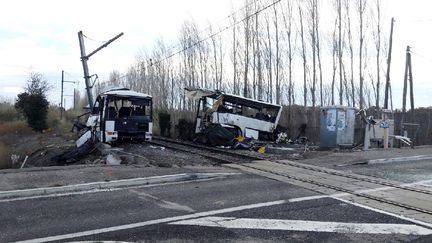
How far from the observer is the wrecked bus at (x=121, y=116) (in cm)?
2369

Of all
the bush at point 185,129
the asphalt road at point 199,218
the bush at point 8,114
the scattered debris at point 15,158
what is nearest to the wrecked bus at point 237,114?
the bush at point 185,129

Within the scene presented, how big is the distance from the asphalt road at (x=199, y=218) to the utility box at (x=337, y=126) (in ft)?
44.4

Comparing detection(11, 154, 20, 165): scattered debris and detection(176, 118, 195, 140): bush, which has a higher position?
detection(176, 118, 195, 140): bush

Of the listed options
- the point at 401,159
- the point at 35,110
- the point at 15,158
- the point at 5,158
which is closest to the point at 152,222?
the point at 401,159

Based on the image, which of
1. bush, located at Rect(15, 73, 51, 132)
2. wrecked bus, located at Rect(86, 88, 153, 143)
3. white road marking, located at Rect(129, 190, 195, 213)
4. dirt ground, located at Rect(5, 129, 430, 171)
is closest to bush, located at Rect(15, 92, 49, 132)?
bush, located at Rect(15, 73, 51, 132)

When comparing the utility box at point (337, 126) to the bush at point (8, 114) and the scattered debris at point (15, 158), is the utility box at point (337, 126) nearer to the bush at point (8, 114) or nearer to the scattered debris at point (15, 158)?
the scattered debris at point (15, 158)

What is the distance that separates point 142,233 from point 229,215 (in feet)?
5.91

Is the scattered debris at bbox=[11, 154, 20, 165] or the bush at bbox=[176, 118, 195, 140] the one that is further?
the bush at bbox=[176, 118, 195, 140]

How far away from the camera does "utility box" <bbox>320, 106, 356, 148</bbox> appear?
23.5 meters

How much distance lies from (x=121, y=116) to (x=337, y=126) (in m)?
11.1

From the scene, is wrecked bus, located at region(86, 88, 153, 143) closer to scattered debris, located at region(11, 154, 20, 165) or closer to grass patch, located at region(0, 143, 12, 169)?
scattered debris, located at region(11, 154, 20, 165)

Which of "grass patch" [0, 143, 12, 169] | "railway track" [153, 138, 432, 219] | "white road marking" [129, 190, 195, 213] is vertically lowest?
"grass patch" [0, 143, 12, 169]

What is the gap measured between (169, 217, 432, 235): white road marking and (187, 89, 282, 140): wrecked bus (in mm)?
18850

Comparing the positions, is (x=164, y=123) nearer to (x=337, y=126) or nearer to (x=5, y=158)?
(x=5, y=158)
